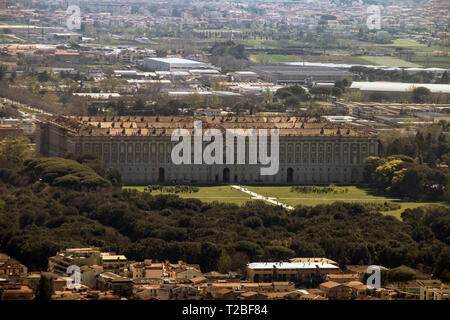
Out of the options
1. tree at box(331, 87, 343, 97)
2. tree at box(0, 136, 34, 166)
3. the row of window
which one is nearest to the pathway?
the row of window

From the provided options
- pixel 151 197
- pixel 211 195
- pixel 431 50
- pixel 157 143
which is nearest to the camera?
pixel 151 197

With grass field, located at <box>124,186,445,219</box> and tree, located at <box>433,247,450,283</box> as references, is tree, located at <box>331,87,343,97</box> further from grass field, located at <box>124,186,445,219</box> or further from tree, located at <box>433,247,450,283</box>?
tree, located at <box>433,247,450,283</box>
